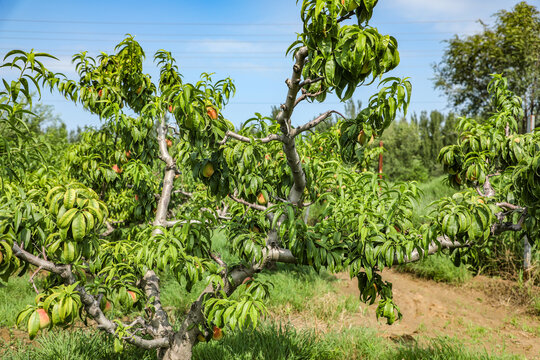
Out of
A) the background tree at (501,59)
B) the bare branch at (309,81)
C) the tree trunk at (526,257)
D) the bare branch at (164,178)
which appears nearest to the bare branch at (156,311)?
the bare branch at (164,178)

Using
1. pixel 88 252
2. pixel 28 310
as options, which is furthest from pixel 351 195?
pixel 28 310

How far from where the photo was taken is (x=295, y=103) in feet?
5.92

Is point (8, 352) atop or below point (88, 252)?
below

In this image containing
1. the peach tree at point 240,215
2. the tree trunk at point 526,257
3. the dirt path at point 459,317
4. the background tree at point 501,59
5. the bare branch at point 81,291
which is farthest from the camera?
the background tree at point 501,59

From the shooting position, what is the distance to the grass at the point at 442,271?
657 centimetres

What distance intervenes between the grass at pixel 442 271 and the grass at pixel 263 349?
2.84m

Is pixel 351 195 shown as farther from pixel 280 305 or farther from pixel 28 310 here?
pixel 280 305

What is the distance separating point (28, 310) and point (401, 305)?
17.3ft

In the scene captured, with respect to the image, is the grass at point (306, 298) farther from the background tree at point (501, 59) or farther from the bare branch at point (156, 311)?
the background tree at point (501, 59)

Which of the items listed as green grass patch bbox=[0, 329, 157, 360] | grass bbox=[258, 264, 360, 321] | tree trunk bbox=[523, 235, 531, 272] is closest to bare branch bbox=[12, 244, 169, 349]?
green grass patch bbox=[0, 329, 157, 360]

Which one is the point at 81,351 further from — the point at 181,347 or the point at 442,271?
the point at 442,271

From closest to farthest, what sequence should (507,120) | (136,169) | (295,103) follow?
(295,103), (507,120), (136,169)

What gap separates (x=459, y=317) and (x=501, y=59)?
1099 cm

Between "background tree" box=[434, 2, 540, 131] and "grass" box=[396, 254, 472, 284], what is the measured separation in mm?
7263
